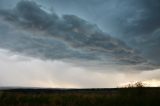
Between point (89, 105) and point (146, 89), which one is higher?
point (146, 89)

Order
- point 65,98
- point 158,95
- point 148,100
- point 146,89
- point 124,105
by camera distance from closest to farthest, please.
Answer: point 124,105, point 148,100, point 158,95, point 65,98, point 146,89

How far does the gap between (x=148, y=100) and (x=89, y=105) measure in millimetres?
5605

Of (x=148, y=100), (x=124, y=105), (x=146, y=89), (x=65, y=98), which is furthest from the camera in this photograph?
(x=146, y=89)

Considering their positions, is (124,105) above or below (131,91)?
below

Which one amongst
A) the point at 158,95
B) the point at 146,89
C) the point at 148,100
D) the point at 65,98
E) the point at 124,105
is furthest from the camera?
the point at 146,89

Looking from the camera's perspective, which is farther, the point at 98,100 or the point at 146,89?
the point at 146,89

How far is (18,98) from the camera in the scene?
3020 centimetres

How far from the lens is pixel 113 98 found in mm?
28859

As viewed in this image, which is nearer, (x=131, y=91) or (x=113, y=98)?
(x=113, y=98)


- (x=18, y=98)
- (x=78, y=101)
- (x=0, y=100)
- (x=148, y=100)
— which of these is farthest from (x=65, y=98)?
(x=148, y=100)

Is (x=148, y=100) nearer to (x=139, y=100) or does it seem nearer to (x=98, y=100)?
(x=139, y=100)

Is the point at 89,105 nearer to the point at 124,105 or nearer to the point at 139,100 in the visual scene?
the point at 124,105

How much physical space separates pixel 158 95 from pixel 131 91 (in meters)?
4.40

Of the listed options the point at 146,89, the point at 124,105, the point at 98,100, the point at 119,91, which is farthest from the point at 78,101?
the point at 146,89
